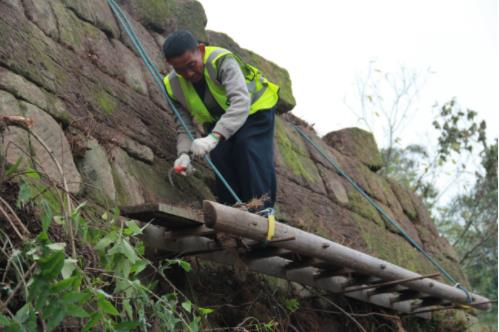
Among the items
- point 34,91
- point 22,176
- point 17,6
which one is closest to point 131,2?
point 17,6

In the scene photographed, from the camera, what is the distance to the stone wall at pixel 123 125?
4.16 meters

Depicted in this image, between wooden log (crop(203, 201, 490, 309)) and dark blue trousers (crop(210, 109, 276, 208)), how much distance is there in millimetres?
517

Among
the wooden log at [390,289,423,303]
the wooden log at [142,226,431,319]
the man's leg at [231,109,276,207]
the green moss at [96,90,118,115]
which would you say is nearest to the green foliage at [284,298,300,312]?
the wooden log at [142,226,431,319]

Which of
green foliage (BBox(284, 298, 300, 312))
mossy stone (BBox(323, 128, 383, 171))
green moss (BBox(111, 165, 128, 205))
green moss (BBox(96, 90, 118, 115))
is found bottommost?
green foliage (BBox(284, 298, 300, 312))

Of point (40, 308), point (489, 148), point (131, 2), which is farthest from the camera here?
point (489, 148)

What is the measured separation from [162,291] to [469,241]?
1104cm

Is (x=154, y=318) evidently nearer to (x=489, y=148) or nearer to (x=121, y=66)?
(x=121, y=66)

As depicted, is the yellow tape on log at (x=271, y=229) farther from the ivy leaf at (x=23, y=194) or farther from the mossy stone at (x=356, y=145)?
the mossy stone at (x=356, y=145)

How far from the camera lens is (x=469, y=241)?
1451 centimetres

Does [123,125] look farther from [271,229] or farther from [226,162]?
[271,229]

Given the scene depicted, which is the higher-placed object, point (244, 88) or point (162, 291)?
point (244, 88)

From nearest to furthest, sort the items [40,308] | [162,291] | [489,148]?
[40,308] < [162,291] < [489,148]

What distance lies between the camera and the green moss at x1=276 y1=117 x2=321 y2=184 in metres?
6.83

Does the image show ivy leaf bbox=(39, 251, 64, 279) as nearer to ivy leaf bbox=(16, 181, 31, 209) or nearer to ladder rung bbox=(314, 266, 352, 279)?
ivy leaf bbox=(16, 181, 31, 209)
